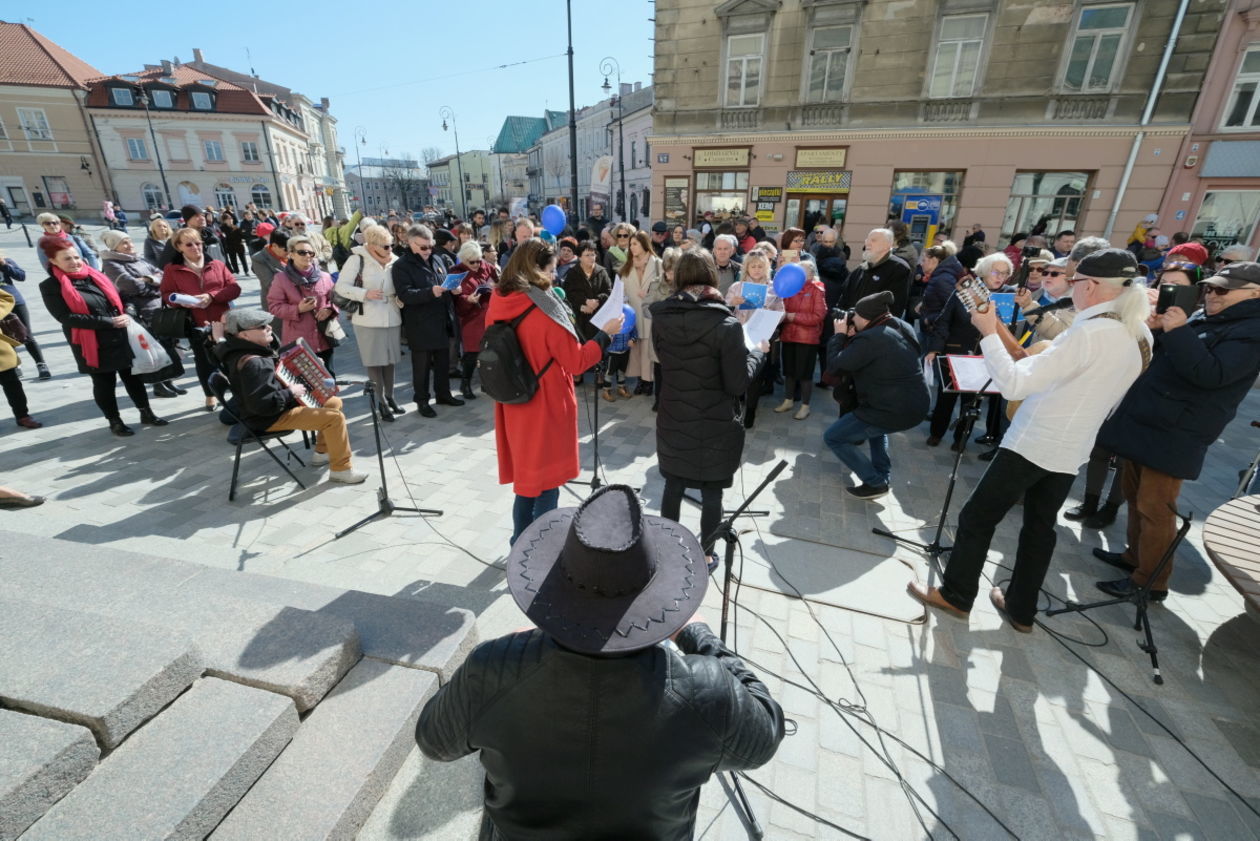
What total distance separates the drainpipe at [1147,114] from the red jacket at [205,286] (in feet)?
60.9

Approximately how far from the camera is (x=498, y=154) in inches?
2781

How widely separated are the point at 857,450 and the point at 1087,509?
189 cm

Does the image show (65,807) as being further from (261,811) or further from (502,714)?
(502,714)

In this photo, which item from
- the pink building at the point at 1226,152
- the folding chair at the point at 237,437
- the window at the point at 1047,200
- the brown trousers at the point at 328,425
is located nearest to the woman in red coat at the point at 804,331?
the brown trousers at the point at 328,425

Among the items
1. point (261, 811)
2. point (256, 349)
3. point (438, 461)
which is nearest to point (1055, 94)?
point (438, 461)

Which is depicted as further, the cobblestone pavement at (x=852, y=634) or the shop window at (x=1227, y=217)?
the shop window at (x=1227, y=217)

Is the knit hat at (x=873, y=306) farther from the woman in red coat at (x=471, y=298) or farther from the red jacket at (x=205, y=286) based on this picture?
the red jacket at (x=205, y=286)

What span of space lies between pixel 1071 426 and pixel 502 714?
3.02m

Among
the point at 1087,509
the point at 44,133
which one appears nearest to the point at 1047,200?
the point at 1087,509

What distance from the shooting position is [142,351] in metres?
5.38

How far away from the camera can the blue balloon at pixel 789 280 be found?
5484 millimetres

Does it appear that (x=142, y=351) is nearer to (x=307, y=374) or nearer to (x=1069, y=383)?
(x=307, y=374)

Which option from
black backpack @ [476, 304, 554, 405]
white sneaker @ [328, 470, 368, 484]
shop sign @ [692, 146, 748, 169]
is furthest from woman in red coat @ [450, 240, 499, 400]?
shop sign @ [692, 146, 748, 169]

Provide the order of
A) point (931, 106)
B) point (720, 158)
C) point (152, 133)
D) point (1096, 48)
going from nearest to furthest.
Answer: point (1096, 48) → point (931, 106) → point (720, 158) → point (152, 133)
